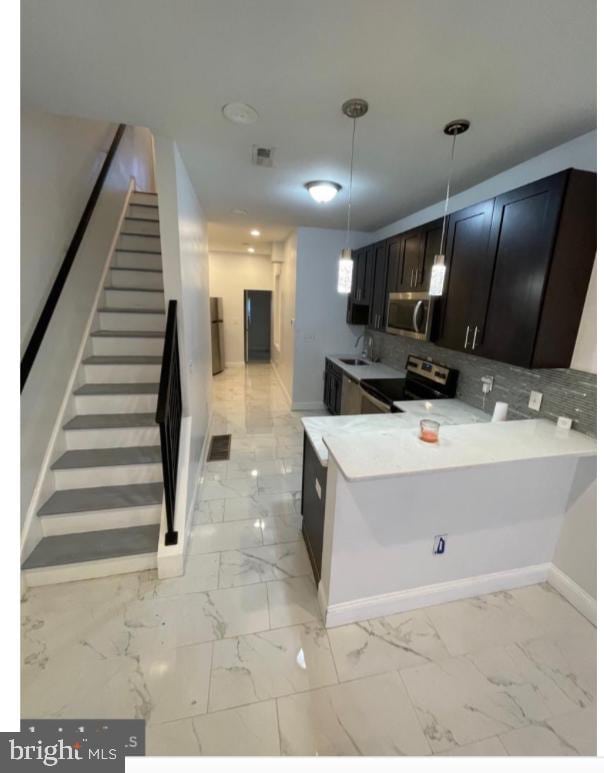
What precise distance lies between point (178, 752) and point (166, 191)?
289cm

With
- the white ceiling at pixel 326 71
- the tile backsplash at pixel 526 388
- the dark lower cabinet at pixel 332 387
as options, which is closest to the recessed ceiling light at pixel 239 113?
the white ceiling at pixel 326 71

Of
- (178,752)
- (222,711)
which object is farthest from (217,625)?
(178,752)

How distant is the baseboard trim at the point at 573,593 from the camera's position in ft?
5.59

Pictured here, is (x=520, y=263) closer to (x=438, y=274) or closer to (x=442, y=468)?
(x=438, y=274)

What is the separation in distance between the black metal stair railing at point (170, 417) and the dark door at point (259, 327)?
6144 mm

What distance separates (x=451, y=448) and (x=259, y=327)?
8092 mm

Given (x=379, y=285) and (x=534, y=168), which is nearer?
(x=534, y=168)

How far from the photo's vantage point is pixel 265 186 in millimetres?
2773

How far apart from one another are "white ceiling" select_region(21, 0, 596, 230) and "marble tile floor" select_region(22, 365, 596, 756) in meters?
2.64

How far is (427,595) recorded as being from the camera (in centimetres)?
175

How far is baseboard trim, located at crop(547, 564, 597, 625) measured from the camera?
1.70 metres

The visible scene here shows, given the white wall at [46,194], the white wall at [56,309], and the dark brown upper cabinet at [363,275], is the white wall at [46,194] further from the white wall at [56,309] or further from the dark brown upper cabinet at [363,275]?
the dark brown upper cabinet at [363,275]

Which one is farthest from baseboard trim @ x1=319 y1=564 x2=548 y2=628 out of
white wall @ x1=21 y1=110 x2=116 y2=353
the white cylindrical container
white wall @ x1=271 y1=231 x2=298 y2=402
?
white wall @ x1=271 y1=231 x2=298 y2=402
